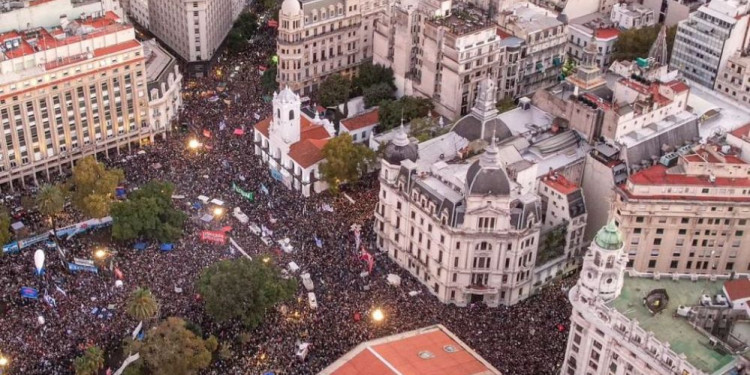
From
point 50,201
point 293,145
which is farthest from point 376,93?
point 50,201

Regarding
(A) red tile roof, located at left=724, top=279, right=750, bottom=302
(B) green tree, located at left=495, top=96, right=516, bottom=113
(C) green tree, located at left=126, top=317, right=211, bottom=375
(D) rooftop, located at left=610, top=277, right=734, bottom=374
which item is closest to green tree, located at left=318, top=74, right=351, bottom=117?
(B) green tree, located at left=495, top=96, right=516, bottom=113

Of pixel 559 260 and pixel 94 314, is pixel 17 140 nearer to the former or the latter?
pixel 94 314

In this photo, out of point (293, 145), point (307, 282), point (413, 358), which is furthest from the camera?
point (293, 145)

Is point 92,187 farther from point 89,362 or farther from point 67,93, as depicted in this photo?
point 89,362

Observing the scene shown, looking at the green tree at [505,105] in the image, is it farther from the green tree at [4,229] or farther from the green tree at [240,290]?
the green tree at [4,229]

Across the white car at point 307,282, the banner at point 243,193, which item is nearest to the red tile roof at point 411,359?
the white car at point 307,282

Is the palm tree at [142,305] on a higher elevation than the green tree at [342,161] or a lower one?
lower

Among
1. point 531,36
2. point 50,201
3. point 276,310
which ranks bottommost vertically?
point 276,310
